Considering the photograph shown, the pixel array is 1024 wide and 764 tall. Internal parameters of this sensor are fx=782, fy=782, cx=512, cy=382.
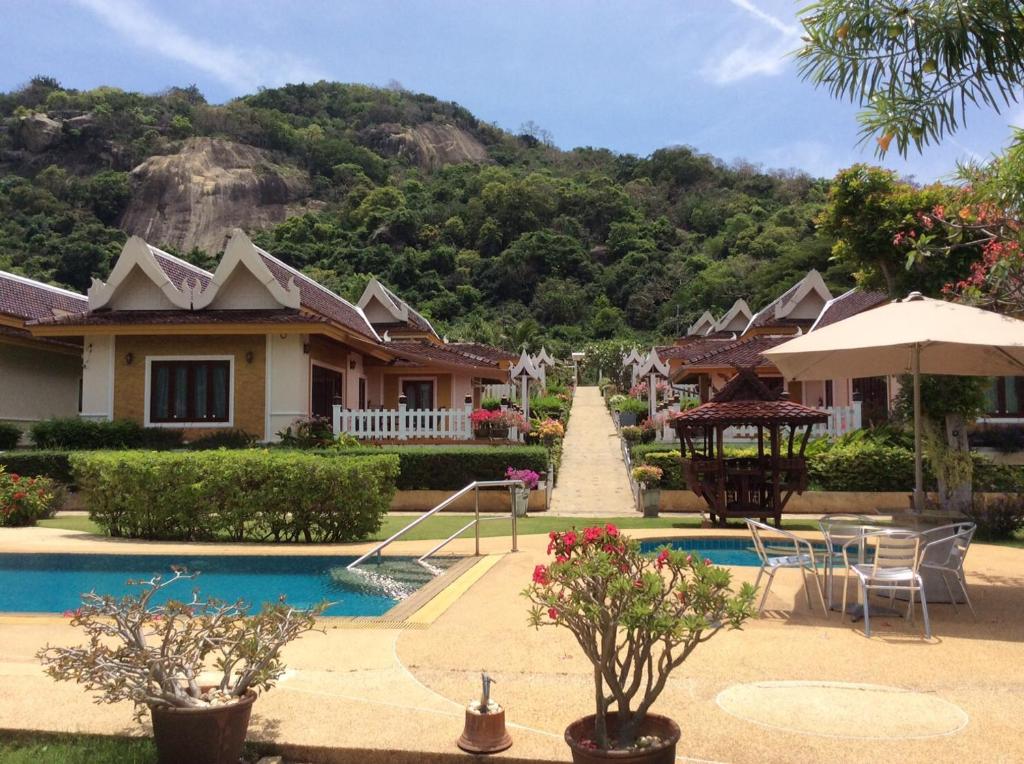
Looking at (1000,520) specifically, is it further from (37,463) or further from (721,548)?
(37,463)

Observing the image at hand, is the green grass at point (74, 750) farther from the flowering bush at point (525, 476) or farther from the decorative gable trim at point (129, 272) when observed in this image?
the decorative gable trim at point (129, 272)

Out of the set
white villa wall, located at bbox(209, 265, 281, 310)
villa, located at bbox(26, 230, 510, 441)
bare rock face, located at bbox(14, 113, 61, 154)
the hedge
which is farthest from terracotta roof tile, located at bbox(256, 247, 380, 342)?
bare rock face, located at bbox(14, 113, 61, 154)

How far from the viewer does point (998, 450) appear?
19000 mm

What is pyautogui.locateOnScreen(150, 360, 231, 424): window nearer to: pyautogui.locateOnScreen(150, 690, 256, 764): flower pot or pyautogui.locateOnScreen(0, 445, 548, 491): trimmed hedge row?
pyautogui.locateOnScreen(0, 445, 548, 491): trimmed hedge row

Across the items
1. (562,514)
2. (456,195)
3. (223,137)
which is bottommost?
(562,514)

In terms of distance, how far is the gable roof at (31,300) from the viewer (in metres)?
21.5

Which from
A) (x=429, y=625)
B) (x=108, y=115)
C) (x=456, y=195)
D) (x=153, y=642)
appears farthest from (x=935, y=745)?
(x=108, y=115)

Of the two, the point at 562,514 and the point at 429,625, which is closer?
the point at 429,625

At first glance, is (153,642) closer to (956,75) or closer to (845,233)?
(956,75)

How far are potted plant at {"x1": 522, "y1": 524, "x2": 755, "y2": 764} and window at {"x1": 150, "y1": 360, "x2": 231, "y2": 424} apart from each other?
56.6ft

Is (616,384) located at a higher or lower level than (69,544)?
higher

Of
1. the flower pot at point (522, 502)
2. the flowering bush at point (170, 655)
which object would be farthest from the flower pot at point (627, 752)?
the flower pot at point (522, 502)

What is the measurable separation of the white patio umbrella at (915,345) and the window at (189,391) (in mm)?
14595

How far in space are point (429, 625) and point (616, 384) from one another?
138 feet
